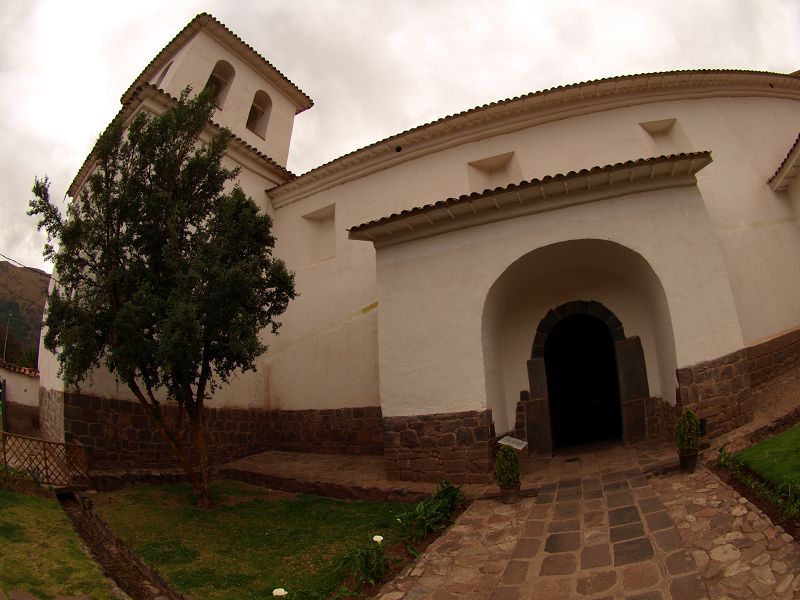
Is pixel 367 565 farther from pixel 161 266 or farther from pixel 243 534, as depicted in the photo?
→ pixel 161 266

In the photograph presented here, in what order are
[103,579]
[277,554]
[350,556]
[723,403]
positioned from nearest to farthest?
1. [103,579]
2. [350,556]
3. [277,554]
4. [723,403]

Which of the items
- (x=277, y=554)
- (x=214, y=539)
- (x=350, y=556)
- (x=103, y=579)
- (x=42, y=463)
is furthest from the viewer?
(x=42, y=463)

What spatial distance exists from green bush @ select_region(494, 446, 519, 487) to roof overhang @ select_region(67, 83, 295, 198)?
8.35 metres

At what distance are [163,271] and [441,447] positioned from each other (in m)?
4.78

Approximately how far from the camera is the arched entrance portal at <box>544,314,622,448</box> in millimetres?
8000

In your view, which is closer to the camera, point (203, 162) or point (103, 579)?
point (103, 579)

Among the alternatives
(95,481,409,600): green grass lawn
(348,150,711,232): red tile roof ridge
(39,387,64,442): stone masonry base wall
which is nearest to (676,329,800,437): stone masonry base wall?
(348,150,711,232): red tile roof ridge

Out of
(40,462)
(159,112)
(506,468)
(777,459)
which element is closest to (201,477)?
(40,462)

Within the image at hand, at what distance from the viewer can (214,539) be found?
5.27 m

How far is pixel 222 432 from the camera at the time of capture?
930 centimetres

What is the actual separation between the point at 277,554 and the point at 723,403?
19.5 feet

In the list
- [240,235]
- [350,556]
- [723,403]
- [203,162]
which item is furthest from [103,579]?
[723,403]

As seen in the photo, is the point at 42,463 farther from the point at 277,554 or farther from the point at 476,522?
the point at 476,522

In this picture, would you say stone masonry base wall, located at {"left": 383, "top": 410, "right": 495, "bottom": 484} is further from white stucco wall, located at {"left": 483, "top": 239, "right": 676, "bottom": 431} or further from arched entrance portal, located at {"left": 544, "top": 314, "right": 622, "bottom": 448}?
arched entrance portal, located at {"left": 544, "top": 314, "right": 622, "bottom": 448}
